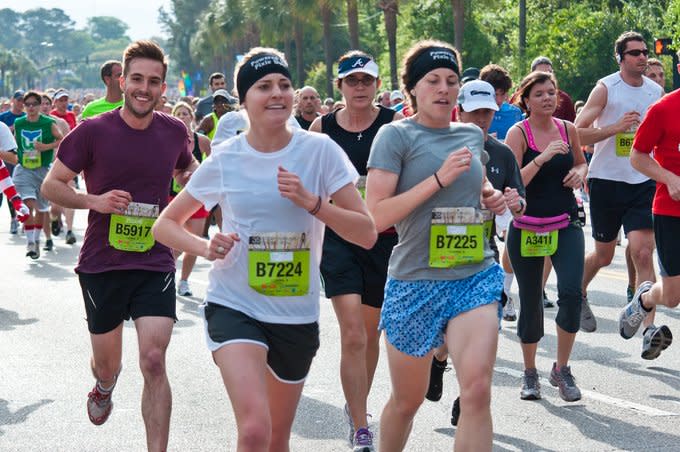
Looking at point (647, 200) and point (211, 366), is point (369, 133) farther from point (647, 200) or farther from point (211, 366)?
point (647, 200)

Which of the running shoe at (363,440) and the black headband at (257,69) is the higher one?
the black headband at (257,69)

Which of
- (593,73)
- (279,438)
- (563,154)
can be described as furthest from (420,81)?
(593,73)

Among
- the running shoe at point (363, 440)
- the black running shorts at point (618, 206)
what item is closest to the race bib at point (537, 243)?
the running shoe at point (363, 440)

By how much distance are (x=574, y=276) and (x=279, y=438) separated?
3.12m

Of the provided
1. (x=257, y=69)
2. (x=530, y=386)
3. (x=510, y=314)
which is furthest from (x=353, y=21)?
(x=257, y=69)

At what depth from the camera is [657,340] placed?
813 cm

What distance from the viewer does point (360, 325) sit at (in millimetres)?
6711

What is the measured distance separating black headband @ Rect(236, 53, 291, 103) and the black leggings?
3167 mm

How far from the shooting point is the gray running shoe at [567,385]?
25.2 feet

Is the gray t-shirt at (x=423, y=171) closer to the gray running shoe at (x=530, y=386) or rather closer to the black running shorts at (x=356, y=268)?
the black running shorts at (x=356, y=268)

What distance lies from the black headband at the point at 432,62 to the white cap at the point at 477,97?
3.01 feet

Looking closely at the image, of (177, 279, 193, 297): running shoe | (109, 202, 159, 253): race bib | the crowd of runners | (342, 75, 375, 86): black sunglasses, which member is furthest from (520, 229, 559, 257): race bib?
(177, 279, 193, 297): running shoe

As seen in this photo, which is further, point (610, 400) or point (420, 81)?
point (610, 400)

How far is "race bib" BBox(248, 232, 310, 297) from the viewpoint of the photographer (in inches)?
194
